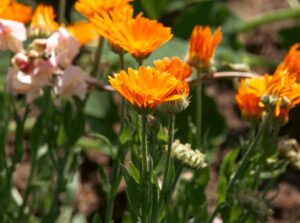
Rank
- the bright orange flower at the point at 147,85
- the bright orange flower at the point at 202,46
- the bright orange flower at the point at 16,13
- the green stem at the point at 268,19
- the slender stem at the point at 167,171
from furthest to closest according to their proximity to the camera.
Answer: the green stem at the point at 268,19
the bright orange flower at the point at 16,13
the bright orange flower at the point at 202,46
the slender stem at the point at 167,171
the bright orange flower at the point at 147,85

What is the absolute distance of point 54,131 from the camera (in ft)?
5.70

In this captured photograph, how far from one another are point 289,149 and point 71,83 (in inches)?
17.3

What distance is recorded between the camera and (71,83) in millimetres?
1567

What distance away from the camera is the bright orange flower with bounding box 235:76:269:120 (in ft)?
4.62

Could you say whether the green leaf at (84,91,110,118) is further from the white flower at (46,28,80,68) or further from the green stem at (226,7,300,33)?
the white flower at (46,28,80,68)

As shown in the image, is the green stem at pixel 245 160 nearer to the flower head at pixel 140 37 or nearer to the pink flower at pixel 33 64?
the flower head at pixel 140 37

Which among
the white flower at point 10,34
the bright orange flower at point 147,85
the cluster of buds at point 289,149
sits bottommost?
the cluster of buds at point 289,149

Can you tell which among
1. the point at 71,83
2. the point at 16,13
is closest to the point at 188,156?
the point at 71,83

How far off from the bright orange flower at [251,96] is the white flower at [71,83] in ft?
1.02

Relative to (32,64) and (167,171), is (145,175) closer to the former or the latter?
(167,171)

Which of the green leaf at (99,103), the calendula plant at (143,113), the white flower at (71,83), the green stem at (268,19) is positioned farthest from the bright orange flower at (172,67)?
the green stem at (268,19)

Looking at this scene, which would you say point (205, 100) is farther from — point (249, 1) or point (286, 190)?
point (249, 1)

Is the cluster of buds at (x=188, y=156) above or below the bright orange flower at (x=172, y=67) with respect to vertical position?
below

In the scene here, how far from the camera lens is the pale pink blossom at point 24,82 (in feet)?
5.00
